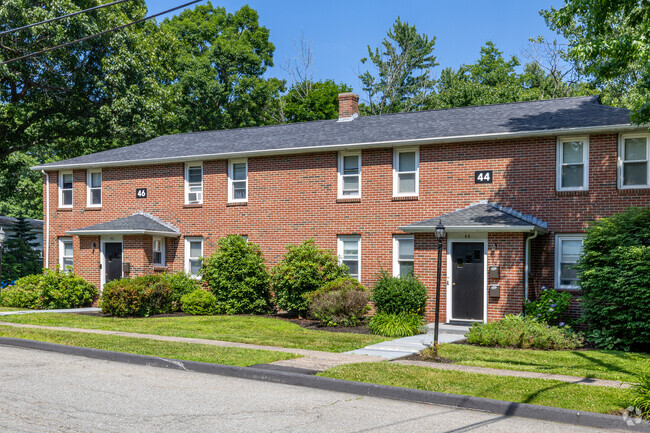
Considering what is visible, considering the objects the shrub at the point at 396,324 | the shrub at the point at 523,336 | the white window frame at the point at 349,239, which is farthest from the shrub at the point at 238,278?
the shrub at the point at 523,336

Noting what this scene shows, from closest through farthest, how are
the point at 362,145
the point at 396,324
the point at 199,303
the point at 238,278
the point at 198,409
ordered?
the point at 198,409
the point at 396,324
the point at 362,145
the point at 199,303
the point at 238,278

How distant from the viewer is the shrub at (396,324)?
51.4 feet

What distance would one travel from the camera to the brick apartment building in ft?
56.0

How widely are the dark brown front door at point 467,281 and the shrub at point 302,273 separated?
356 centimetres

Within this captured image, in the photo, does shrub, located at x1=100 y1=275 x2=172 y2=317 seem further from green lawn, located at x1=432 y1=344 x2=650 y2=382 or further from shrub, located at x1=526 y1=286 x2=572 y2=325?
shrub, located at x1=526 y1=286 x2=572 y2=325

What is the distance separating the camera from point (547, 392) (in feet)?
29.2

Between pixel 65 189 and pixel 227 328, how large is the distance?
12.4 m

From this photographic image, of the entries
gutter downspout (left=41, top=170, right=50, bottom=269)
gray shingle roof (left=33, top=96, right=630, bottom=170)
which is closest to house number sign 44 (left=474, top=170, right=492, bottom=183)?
gray shingle roof (left=33, top=96, right=630, bottom=170)

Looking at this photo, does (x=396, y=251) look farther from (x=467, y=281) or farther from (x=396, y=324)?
(x=396, y=324)

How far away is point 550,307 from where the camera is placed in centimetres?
1609

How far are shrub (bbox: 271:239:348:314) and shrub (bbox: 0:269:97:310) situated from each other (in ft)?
24.8

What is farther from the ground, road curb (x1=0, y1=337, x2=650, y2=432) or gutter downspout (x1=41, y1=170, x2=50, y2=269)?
gutter downspout (x1=41, y1=170, x2=50, y2=269)

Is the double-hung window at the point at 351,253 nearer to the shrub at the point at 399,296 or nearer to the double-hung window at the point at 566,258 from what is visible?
the shrub at the point at 399,296

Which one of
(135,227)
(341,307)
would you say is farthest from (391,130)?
Result: (135,227)
